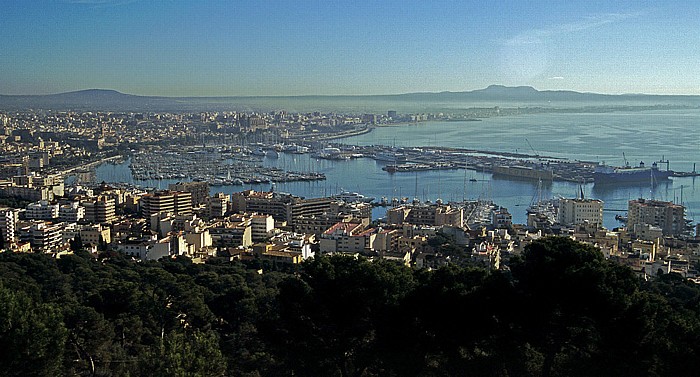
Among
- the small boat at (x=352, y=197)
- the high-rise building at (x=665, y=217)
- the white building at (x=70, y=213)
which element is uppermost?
the white building at (x=70, y=213)

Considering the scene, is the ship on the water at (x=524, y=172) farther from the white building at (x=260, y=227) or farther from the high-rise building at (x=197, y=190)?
the white building at (x=260, y=227)

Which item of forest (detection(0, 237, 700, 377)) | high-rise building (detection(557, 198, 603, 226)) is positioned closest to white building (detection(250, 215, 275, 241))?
high-rise building (detection(557, 198, 603, 226))

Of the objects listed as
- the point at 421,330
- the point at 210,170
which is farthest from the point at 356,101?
the point at 421,330

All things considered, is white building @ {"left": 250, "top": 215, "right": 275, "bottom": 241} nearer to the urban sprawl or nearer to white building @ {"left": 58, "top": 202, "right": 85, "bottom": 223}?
the urban sprawl

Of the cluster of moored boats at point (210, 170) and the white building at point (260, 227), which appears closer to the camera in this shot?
the white building at point (260, 227)

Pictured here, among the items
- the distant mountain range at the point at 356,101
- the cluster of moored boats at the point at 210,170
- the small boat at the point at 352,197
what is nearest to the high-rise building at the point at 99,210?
the small boat at the point at 352,197

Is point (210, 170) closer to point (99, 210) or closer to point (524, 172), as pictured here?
point (524, 172)

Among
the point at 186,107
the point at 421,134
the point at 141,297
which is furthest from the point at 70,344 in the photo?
the point at 186,107

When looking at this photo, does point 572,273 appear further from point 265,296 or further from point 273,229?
point 273,229
